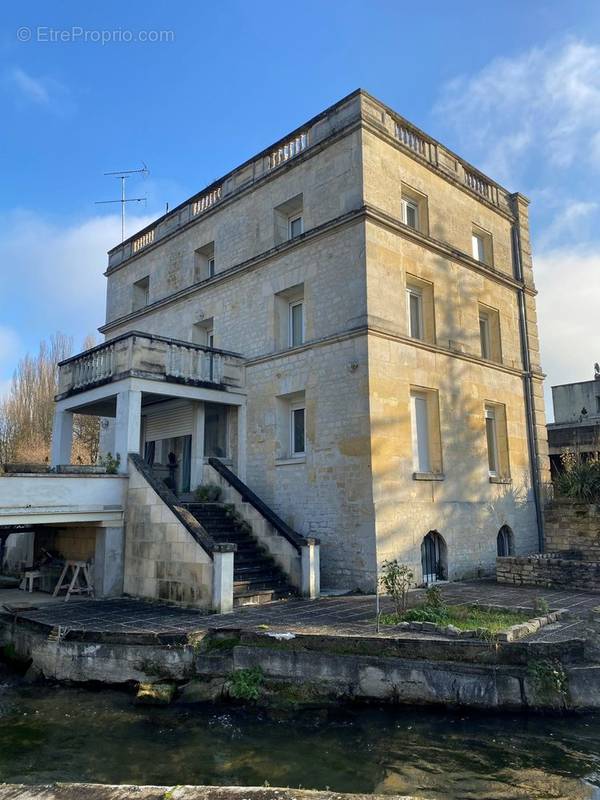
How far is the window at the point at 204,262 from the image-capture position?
1772cm

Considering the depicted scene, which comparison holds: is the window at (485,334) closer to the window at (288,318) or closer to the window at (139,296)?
the window at (288,318)

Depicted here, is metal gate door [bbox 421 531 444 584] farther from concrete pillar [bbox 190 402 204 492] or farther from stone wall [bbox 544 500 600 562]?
concrete pillar [bbox 190 402 204 492]

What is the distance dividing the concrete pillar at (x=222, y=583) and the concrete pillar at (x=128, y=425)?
369 centimetres

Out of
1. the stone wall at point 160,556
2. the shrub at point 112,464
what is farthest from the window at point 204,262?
the stone wall at point 160,556

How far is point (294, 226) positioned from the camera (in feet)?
50.9

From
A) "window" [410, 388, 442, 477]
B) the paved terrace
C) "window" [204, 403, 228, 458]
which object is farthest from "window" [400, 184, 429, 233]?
the paved terrace

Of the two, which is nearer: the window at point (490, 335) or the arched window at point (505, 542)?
the arched window at point (505, 542)

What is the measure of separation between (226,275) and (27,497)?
8.21 meters

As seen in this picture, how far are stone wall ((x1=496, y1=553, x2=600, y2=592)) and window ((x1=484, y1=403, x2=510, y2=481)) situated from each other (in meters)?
3.13

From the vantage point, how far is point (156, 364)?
13.5 metres

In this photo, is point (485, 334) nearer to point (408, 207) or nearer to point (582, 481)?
point (408, 207)

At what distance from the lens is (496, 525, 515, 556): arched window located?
15436 millimetres

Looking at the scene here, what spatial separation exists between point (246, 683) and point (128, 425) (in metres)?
6.76

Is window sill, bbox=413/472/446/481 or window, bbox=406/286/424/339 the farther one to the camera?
window, bbox=406/286/424/339
